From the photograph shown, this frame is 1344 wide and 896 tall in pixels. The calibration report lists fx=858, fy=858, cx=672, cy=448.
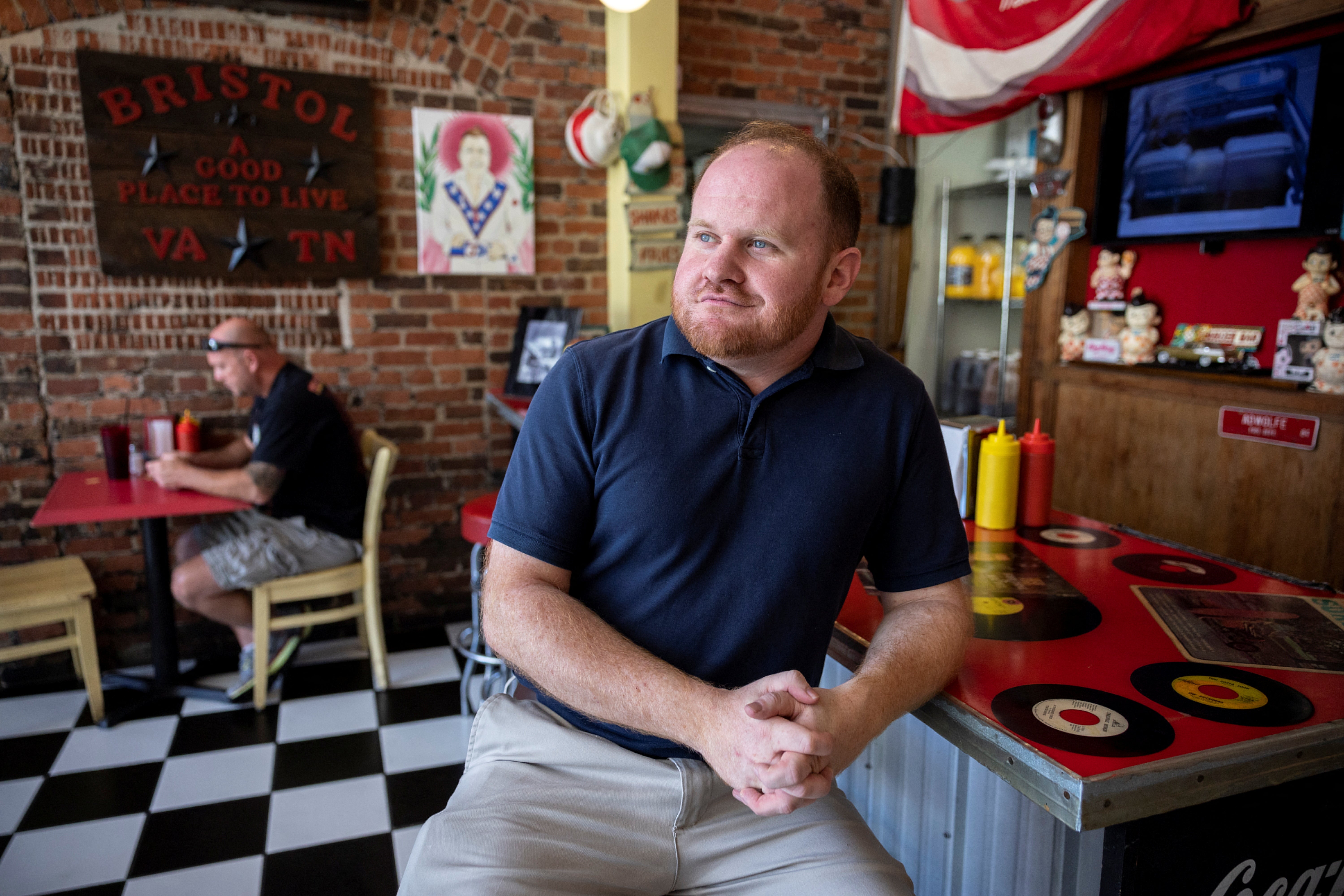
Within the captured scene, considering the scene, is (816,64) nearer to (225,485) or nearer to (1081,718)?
(225,485)

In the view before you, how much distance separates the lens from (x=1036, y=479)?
6.36ft

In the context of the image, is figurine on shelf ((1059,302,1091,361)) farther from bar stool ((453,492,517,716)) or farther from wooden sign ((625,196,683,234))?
bar stool ((453,492,517,716))

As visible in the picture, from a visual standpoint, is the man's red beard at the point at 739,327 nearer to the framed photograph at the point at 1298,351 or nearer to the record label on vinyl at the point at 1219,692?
the record label on vinyl at the point at 1219,692

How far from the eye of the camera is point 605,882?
4.04ft

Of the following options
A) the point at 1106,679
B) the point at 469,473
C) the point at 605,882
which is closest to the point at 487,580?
the point at 605,882

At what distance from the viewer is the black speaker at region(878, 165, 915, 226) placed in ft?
14.4

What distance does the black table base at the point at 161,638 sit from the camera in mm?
2994

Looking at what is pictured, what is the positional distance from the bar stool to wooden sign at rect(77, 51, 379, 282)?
50.0 inches

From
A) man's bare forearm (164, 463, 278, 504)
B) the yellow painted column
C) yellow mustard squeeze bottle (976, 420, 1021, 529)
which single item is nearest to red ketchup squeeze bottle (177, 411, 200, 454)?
man's bare forearm (164, 463, 278, 504)

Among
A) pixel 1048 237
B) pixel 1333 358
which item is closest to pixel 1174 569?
pixel 1333 358

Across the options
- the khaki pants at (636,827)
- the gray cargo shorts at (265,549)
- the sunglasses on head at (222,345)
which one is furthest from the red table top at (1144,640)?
the sunglasses on head at (222,345)

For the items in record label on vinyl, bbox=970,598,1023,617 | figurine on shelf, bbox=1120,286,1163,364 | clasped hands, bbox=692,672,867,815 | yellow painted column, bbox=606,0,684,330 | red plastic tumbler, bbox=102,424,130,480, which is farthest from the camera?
yellow painted column, bbox=606,0,684,330

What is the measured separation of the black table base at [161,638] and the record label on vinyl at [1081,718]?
2.90 metres

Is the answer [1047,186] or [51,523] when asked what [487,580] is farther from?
[1047,186]
